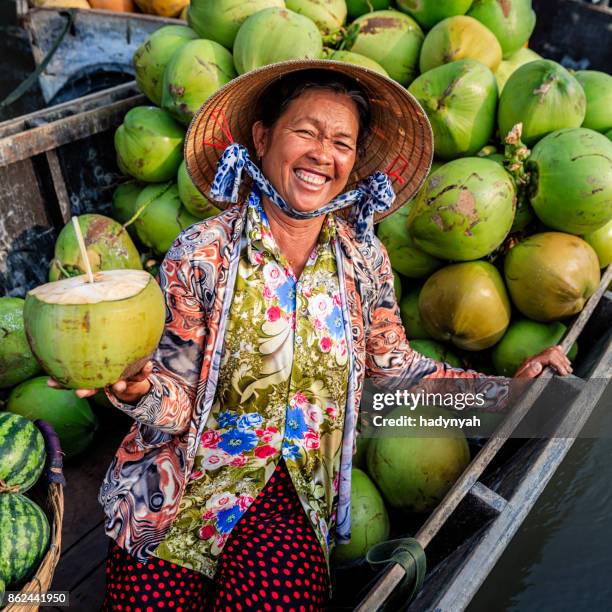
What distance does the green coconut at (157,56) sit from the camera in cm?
294

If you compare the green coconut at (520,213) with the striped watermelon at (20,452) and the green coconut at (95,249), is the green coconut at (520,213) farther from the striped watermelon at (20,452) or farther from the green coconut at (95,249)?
the striped watermelon at (20,452)

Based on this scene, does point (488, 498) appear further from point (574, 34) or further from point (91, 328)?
point (574, 34)

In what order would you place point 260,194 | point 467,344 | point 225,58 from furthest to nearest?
point 225,58
point 467,344
point 260,194

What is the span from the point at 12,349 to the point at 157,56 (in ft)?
5.11

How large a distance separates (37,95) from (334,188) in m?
4.35

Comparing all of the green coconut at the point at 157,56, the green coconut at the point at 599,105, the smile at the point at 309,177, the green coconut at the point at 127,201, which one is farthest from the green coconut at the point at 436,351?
the green coconut at the point at 157,56

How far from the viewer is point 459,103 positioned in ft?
7.95

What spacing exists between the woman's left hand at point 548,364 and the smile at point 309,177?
0.97m

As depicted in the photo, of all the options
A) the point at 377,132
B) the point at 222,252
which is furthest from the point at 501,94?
the point at 222,252

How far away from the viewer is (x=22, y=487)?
1.71 meters

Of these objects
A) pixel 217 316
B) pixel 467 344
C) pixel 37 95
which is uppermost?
pixel 217 316

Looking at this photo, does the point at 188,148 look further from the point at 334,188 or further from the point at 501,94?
the point at 501,94

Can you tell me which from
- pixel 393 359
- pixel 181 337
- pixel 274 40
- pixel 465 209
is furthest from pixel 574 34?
pixel 181 337

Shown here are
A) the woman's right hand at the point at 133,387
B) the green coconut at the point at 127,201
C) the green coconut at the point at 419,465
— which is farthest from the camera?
the green coconut at the point at 127,201
